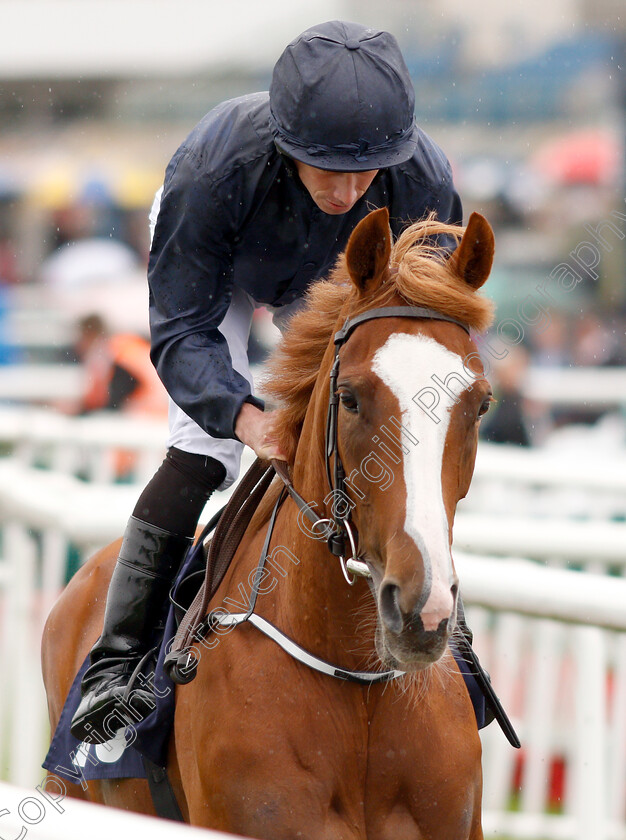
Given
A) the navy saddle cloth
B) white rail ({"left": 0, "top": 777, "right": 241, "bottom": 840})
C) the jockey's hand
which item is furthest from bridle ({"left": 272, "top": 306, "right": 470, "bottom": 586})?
white rail ({"left": 0, "top": 777, "right": 241, "bottom": 840})

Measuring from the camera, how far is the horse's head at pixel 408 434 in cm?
221

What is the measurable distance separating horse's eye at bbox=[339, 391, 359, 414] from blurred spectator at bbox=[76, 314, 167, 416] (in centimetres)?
614

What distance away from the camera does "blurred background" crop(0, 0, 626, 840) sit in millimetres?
4918

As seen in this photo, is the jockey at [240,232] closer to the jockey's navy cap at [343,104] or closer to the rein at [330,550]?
the jockey's navy cap at [343,104]

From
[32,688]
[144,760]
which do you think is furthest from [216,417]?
[32,688]

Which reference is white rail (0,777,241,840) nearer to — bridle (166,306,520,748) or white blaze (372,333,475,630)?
white blaze (372,333,475,630)

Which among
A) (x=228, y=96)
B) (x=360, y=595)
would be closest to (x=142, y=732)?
(x=360, y=595)

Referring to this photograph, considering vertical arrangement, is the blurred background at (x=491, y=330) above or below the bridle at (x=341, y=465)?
below

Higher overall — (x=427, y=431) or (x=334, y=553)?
(x=427, y=431)

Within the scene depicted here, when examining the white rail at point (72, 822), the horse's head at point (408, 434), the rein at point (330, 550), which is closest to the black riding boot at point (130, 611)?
the rein at point (330, 550)

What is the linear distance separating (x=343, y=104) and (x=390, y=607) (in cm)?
129

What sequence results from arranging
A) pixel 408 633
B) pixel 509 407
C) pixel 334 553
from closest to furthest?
pixel 408 633
pixel 334 553
pixel 509 407

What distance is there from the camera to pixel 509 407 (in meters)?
9.43

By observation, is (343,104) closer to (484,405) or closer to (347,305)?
(347,305)
